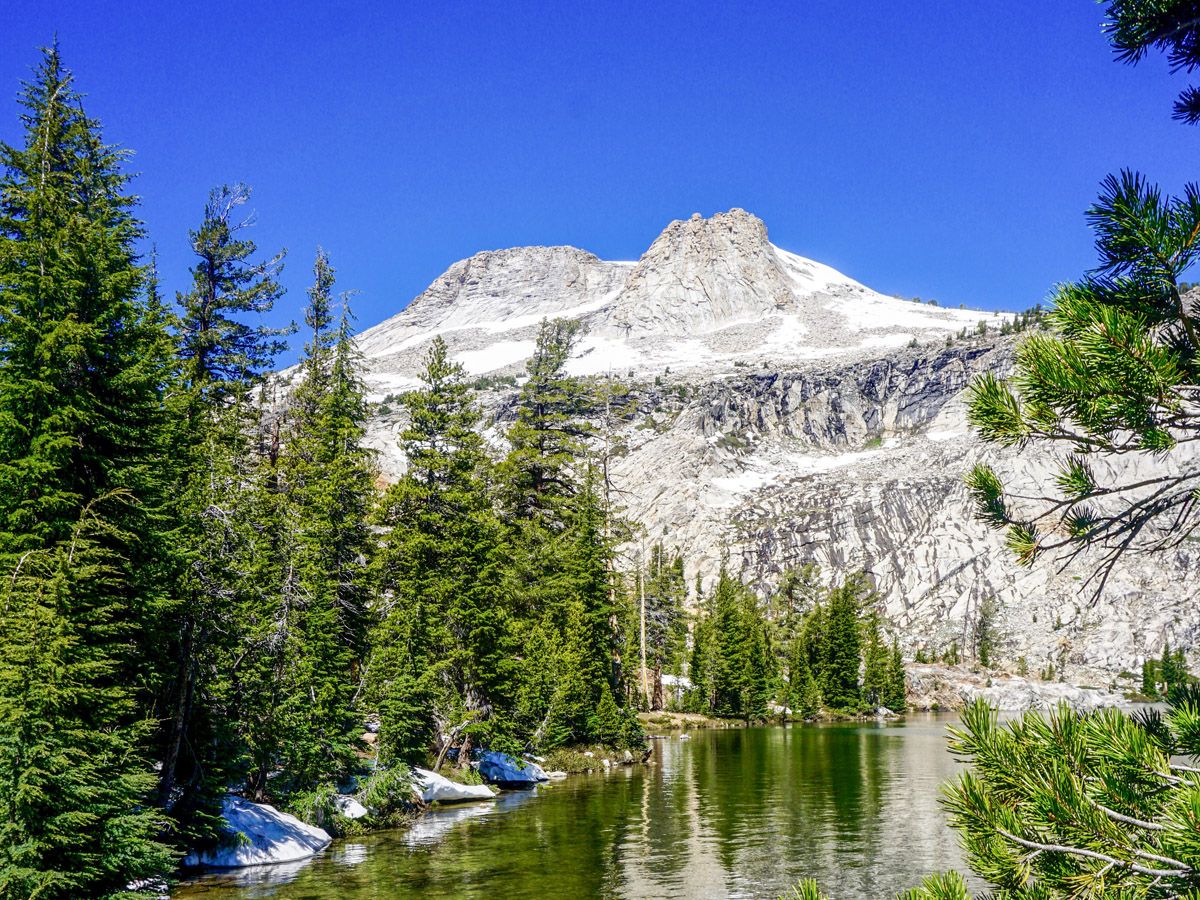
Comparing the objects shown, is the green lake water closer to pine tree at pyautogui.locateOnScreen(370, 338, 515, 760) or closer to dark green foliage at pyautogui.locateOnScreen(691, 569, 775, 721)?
pine tree at pyautogui.locateOnScreen(370, 338, 515, 760)

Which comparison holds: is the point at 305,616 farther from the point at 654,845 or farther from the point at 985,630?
the point at 985,630

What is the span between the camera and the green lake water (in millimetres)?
17281

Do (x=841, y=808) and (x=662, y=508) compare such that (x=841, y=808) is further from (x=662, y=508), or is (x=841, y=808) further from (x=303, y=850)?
(x=662, y=508)

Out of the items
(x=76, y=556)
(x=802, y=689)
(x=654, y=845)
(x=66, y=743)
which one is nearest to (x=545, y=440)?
→ (x=654, y=845)

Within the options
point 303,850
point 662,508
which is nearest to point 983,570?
point 662,508

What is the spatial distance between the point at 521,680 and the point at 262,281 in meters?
20.1

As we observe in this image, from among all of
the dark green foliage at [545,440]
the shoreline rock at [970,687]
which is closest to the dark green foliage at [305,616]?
the dark green foliage at [545,440]

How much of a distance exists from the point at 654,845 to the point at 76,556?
15.8 metres

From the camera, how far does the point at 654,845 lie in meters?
21.7

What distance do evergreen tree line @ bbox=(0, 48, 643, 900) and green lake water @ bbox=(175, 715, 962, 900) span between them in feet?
9.21

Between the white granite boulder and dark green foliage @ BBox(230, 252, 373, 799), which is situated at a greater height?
dark green foliage @ BBox(230, 252, 373, 799)

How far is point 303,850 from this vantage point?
67.3 ft

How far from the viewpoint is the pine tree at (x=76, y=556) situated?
11625 millimetres

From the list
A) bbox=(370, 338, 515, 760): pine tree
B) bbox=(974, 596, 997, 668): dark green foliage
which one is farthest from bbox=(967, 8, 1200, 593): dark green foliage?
bbox=(974, 596, 997, 668): dark green foliage
